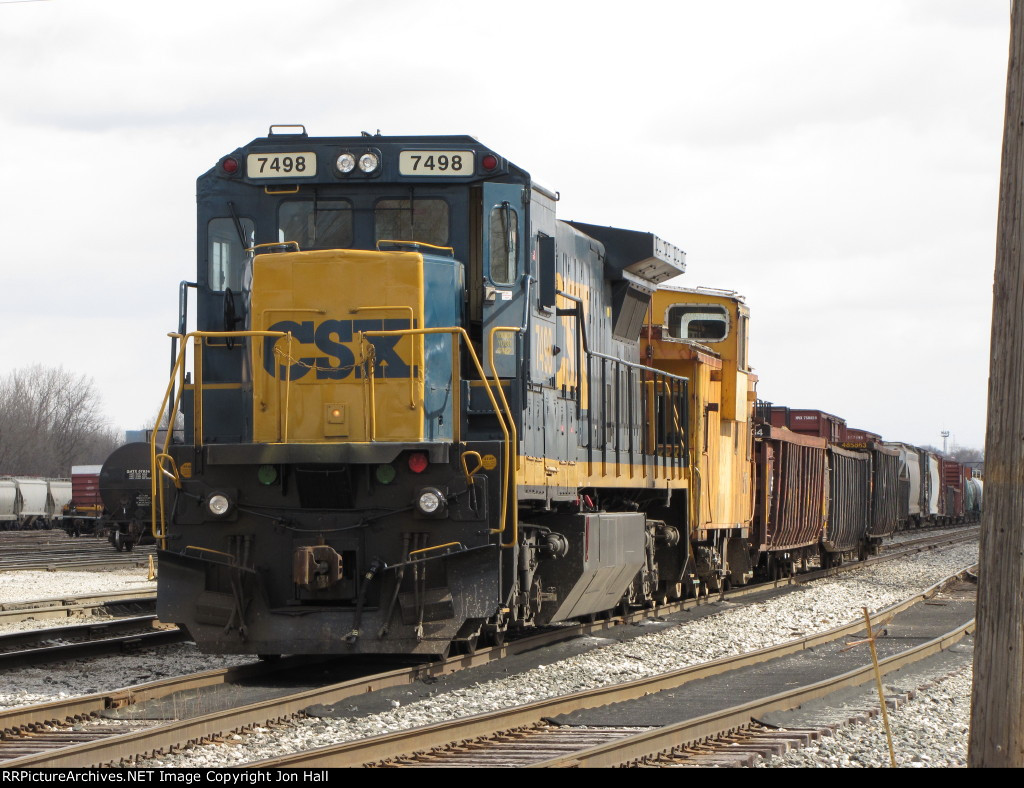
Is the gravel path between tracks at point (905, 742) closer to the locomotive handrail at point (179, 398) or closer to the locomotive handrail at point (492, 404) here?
the locomotive handrail at point (492, 404)

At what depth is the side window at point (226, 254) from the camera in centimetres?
979

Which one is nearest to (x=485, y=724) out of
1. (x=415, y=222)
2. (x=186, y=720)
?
(x=186, y=720)

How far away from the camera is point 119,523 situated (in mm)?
30125

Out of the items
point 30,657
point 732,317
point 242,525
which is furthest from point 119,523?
point 242,525

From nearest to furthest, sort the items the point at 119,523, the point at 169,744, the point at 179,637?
the point at 169,744, the point at 179,637, the point at 119,523

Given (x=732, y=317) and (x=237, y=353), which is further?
(x=732, y=317)

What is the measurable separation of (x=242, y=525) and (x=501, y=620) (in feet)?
7.20

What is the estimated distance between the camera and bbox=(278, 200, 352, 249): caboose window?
9703 millimetres

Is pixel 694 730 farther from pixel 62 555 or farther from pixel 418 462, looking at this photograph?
pixel 62 555

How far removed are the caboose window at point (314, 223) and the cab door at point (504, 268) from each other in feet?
→ 3.57

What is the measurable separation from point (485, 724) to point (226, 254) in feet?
14.3

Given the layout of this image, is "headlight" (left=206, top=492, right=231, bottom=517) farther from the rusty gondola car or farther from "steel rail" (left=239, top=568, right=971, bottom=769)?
the rusty gondola car

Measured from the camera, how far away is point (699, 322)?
1650 centimetres

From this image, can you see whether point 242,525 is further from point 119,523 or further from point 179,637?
point 119,523
